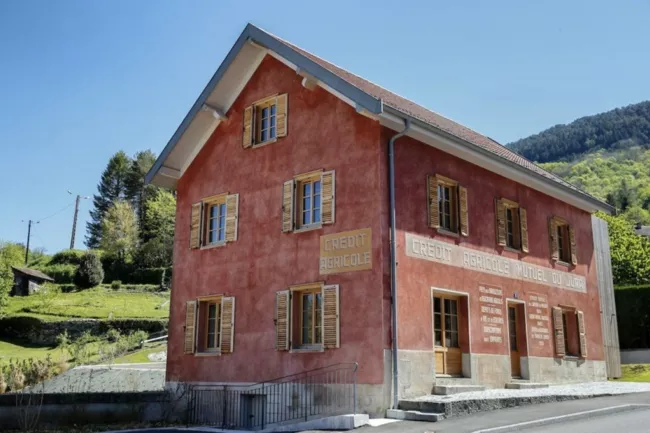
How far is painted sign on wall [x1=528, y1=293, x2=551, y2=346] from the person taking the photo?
18.2 metres

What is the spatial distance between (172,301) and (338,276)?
678 centimetres

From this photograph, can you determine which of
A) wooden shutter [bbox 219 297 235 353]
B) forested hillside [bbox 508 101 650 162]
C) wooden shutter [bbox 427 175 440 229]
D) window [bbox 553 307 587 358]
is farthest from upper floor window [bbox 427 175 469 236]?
forested hillside [bbox 508 101 650 162]

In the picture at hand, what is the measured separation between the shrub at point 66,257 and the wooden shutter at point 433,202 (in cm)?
5601

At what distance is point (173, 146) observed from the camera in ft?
62.2

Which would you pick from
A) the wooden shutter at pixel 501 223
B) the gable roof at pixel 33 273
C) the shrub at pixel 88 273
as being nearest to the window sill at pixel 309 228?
the wooden shutter at pixel 501 223

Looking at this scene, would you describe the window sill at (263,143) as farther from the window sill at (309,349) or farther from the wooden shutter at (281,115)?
the window sill at (309,349)

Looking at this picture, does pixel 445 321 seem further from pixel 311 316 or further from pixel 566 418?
pixel 566 418

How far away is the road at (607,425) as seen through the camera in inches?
415

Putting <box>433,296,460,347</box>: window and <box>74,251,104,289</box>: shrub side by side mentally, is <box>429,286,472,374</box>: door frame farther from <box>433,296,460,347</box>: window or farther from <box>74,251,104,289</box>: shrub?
<box>74,251,104,289</box>: shrub

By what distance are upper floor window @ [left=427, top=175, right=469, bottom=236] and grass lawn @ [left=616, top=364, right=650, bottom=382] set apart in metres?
11.0

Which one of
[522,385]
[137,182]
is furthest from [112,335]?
[137,182]

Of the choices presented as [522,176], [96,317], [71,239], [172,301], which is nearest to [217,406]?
[172,301]

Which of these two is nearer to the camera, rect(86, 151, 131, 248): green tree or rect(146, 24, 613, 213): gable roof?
rect(146, 24, 613, 213): gable roof

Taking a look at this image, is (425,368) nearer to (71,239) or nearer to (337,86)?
(337,86)
